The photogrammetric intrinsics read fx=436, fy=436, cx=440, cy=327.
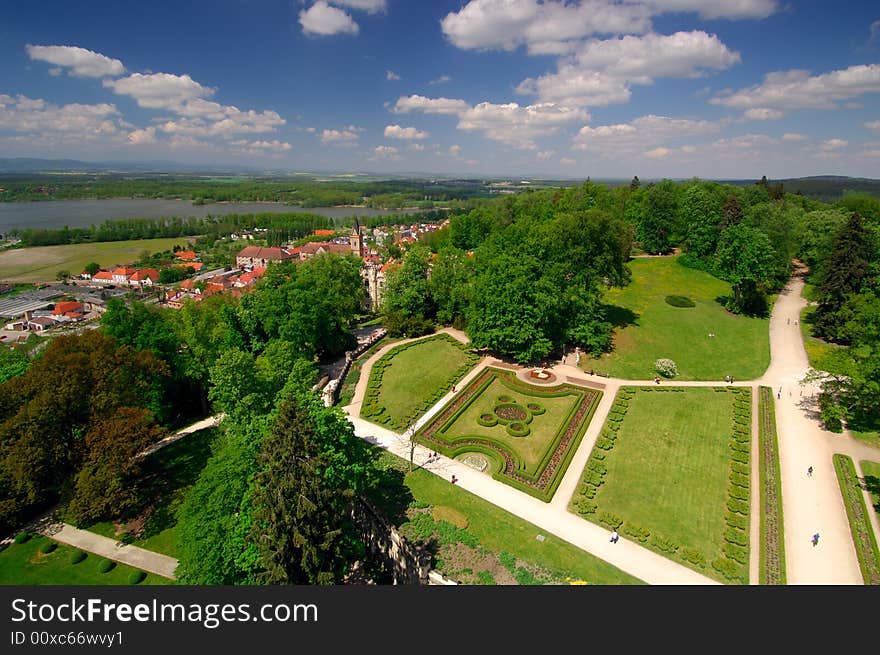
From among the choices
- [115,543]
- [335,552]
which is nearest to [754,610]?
[335,552]

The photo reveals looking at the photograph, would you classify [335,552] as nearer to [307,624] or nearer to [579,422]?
[307,624]

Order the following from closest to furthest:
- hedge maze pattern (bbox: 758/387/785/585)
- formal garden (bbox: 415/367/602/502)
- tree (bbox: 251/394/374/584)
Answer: tree (bbox: 251/394/374/584)
hedge maze pattern (bbox: 758/387/785/585)
formal garden (bbox: 415/367/602/502)

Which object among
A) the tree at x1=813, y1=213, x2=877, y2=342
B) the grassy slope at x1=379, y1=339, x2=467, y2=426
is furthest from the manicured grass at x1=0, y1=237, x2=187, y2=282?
the tree at x1=813, y1=213, x2=877, y2=342

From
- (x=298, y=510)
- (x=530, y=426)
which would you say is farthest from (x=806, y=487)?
(x=298, y=510)

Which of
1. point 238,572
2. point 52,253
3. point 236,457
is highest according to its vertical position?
point 236,457

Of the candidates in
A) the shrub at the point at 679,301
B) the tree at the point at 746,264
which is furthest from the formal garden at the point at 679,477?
the tree at the point at 746,264

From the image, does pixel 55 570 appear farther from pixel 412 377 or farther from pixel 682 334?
pixel 682 334

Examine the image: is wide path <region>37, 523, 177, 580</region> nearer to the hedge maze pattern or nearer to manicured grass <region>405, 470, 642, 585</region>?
manicured grass <region>405, 470, 642, 585</region>
